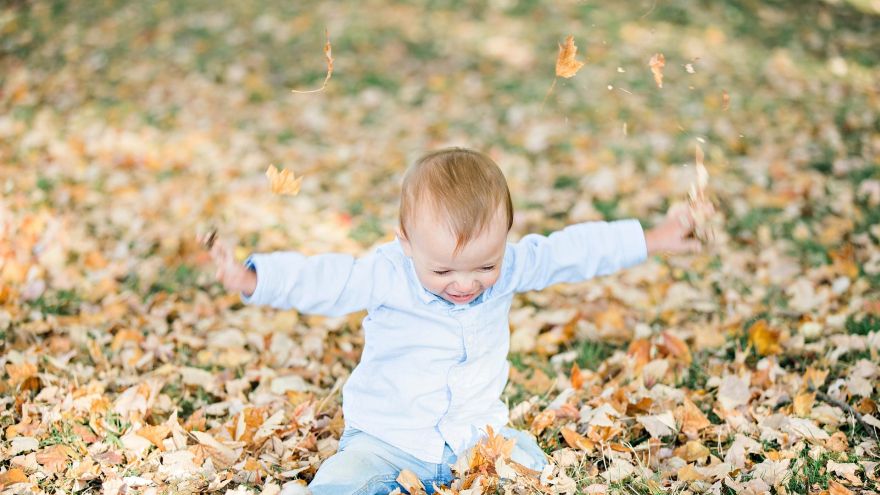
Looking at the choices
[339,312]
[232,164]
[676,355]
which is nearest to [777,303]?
[676,355]

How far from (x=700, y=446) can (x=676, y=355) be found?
719 mm

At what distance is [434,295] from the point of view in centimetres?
256

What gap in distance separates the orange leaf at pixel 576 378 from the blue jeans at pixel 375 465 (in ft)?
1.85

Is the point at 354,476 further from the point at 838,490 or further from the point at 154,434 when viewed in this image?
the point at 838,490

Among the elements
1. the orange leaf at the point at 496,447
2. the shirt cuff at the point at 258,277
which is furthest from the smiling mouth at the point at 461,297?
the shirt cuff at the point at 258,277

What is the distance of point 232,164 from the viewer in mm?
5785

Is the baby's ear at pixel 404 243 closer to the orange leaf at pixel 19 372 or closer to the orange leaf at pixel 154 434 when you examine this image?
the orange leaf at pixel 154 434

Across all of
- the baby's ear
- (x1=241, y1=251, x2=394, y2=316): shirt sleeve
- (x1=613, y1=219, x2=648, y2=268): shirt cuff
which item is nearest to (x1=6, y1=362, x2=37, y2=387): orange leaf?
(x1=241, y1=251, x2=394, y2=316): shirt sleeve

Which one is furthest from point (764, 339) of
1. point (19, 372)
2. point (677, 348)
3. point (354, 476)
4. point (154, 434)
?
point (19, 372)

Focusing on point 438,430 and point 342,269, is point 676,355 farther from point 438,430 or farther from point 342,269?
point 342,269

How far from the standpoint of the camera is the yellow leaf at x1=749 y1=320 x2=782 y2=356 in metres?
3.47

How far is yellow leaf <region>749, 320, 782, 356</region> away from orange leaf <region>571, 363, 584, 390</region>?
0.81 m

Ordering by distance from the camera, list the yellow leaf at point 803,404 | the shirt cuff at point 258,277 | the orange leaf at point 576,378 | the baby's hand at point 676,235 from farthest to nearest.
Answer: the orange leaf at point 576,378
the yellow leaf at point 803,404
the baby's hand at point 676,235
the shirt cuff at point 258,277

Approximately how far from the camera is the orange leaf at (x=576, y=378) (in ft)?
11.0
